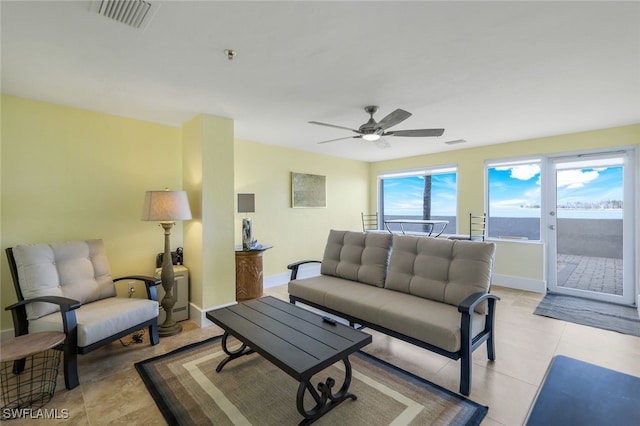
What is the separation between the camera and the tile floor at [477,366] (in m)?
1.90

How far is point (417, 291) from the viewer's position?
2.65 metres

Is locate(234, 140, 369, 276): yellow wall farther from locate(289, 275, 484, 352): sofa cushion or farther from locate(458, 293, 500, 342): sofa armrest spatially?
locate(458, 293, 500, 342): sofa armrest

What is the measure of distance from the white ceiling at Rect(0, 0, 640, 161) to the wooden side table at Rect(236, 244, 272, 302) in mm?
1845

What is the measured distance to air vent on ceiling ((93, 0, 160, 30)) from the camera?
153cm

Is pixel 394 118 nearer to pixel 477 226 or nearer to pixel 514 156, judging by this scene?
pixel 514 156

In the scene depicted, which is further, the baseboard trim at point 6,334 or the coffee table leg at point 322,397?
the baseboard trim at point 6,334

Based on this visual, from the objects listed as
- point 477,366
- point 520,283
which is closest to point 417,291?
point 477,366

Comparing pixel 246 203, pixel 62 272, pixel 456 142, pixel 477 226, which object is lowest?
pixel 62 272

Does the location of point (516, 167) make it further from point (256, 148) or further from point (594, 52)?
point (256, 148)

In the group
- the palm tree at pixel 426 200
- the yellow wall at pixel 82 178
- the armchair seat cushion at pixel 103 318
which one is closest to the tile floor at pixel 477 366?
the armchair seat cushion at pixel 103 318

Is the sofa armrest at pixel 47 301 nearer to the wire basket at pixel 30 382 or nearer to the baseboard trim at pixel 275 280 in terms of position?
the wire basket at pixel 30 382

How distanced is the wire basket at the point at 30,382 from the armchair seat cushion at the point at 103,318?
22cm

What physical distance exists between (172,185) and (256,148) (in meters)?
1.50

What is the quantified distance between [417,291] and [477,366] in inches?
30.2
